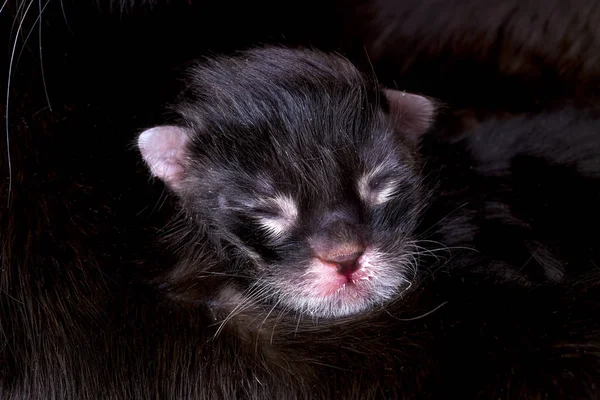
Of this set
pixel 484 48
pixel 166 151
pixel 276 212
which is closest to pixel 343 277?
pixel 276 212

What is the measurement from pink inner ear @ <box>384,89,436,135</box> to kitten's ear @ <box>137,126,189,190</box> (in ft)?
1.08

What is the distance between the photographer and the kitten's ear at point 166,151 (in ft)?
4.31

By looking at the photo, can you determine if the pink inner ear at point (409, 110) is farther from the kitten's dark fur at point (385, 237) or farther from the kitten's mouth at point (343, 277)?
the kitten's mouth at point (343, 277)

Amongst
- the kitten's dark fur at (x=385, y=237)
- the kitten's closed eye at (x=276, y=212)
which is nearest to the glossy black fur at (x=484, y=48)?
the kitten's dark fur at (x=385, y=237)

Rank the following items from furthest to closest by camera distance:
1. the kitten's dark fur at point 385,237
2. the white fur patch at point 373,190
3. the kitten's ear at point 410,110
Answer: the kitten's ear at point 410,110, the white fur patch at point 373,190, the kitten's dark fur at point 385,237

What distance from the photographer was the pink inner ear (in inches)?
55.6

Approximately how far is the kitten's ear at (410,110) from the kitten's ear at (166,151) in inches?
12.9

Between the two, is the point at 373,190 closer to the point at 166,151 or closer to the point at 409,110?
the point at 409,110

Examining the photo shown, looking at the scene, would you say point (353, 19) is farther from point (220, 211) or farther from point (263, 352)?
point (263, 352)

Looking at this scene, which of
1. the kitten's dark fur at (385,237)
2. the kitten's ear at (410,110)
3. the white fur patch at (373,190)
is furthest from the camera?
the kitten's ear at (410,110)

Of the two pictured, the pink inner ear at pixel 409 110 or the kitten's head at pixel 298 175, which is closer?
the kitten's head at pixel 298 175

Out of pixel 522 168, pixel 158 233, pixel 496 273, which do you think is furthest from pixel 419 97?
pixel 158 233

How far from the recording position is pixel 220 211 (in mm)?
1298

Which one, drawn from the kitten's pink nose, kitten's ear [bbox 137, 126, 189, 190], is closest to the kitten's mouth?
the kitten's pink nose
